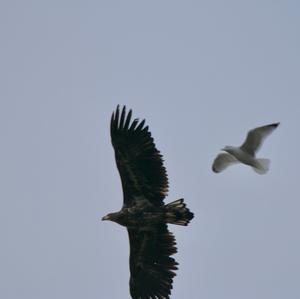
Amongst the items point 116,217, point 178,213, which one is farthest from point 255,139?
point 116,217

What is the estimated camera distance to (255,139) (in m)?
16.3

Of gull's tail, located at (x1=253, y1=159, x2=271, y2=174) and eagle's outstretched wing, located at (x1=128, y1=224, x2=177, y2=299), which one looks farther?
eagle's outstretched wing, located at (x1=128, y1=224, x2=177, y2=299)

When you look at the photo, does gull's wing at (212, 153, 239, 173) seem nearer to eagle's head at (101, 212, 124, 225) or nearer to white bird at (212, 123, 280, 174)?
white bird at (212, 123, 280, 174)

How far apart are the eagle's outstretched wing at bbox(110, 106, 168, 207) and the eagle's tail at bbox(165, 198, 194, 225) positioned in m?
0.30

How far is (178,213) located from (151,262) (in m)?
1.73

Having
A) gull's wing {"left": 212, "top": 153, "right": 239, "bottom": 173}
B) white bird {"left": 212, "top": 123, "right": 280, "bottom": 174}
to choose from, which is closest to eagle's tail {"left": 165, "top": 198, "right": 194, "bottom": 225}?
white bird {"left": 212, "top": 123, "right": 280, "bottom": 174}

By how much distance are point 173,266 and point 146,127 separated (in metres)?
3.24

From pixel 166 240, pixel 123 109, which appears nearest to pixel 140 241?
pixel 166 240

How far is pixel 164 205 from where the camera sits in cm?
1633

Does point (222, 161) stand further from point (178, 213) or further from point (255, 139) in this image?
point (178, 213)

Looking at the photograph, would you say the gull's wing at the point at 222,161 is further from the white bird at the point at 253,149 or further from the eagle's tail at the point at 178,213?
the eagle's tail at the point at 178,213

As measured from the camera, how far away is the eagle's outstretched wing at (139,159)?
16203 millimetres

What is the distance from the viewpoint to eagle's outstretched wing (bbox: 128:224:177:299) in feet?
55.4

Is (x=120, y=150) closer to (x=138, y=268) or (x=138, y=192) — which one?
(x=138, y=192)
